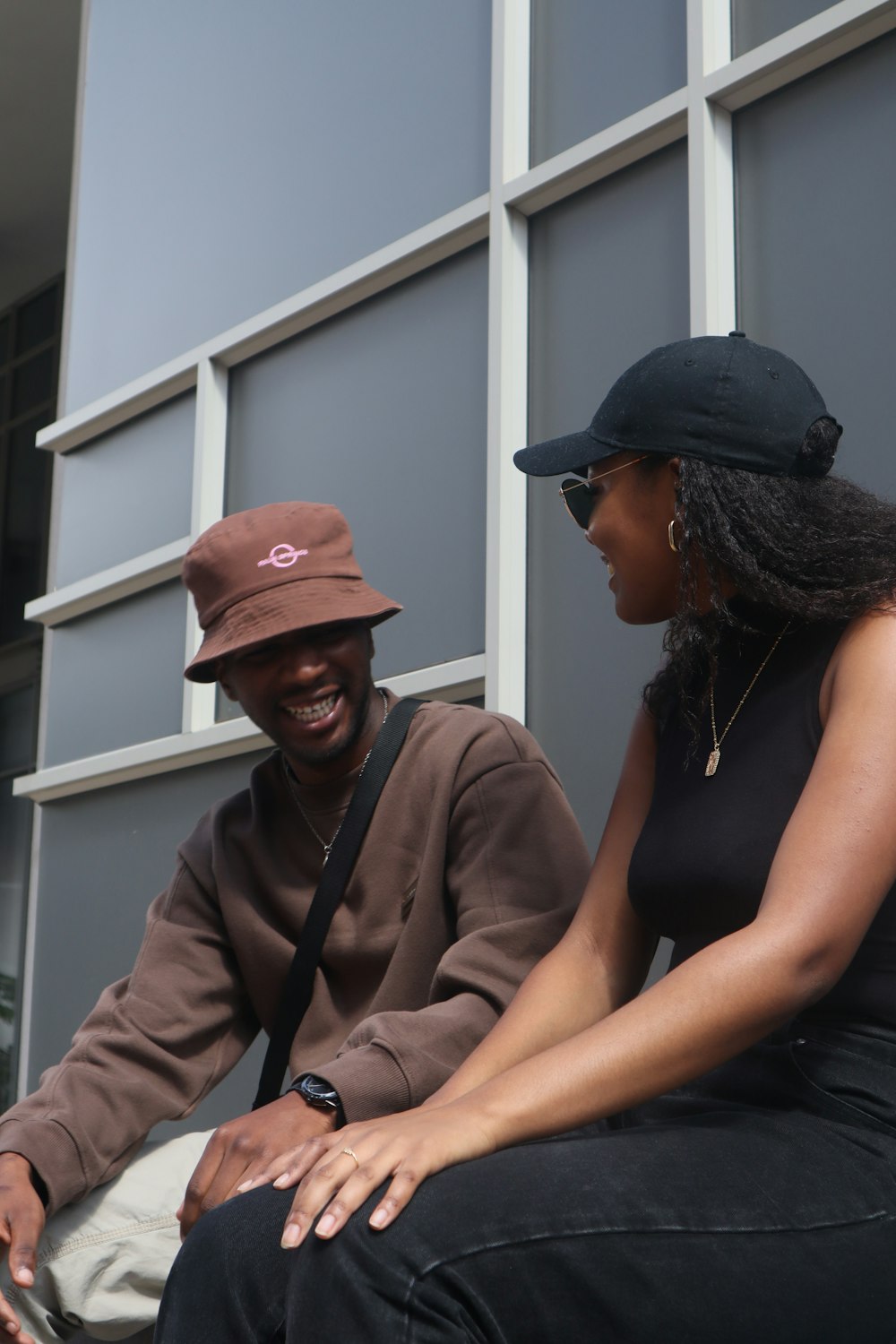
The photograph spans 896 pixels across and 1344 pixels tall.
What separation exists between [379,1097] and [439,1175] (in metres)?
0.66

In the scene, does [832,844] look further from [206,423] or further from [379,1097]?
[206,423]

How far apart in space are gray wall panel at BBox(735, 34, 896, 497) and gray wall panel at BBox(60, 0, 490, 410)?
1.06 metres

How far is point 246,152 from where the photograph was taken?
17.4 feet

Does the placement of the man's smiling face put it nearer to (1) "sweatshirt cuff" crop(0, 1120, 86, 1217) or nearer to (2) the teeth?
(2) the teeth

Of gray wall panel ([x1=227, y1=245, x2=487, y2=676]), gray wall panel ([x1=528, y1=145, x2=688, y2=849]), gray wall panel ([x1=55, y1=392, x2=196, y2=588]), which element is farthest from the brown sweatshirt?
gray wall panel ([x1=55, y1=392, x2=196, y2=588])

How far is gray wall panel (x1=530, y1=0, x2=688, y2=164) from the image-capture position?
3.92 meters

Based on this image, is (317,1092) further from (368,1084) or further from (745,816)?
(745,816)

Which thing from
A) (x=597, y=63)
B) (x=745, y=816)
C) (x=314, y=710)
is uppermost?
(x=597, y=63)

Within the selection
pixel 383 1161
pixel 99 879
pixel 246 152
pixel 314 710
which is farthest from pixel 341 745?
pixel 246 152

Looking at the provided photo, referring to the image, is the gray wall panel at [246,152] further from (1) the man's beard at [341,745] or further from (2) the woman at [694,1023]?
(2) the woman at [694,1023]

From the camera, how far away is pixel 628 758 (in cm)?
238

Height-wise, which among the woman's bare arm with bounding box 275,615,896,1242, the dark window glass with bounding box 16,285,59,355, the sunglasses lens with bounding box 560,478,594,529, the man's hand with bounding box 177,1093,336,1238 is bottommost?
the man's hand with bounding box 177,1093,336,1238

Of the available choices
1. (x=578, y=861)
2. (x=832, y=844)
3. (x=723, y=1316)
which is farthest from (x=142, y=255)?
(x=723, y=1316)

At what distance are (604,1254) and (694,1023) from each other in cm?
30
